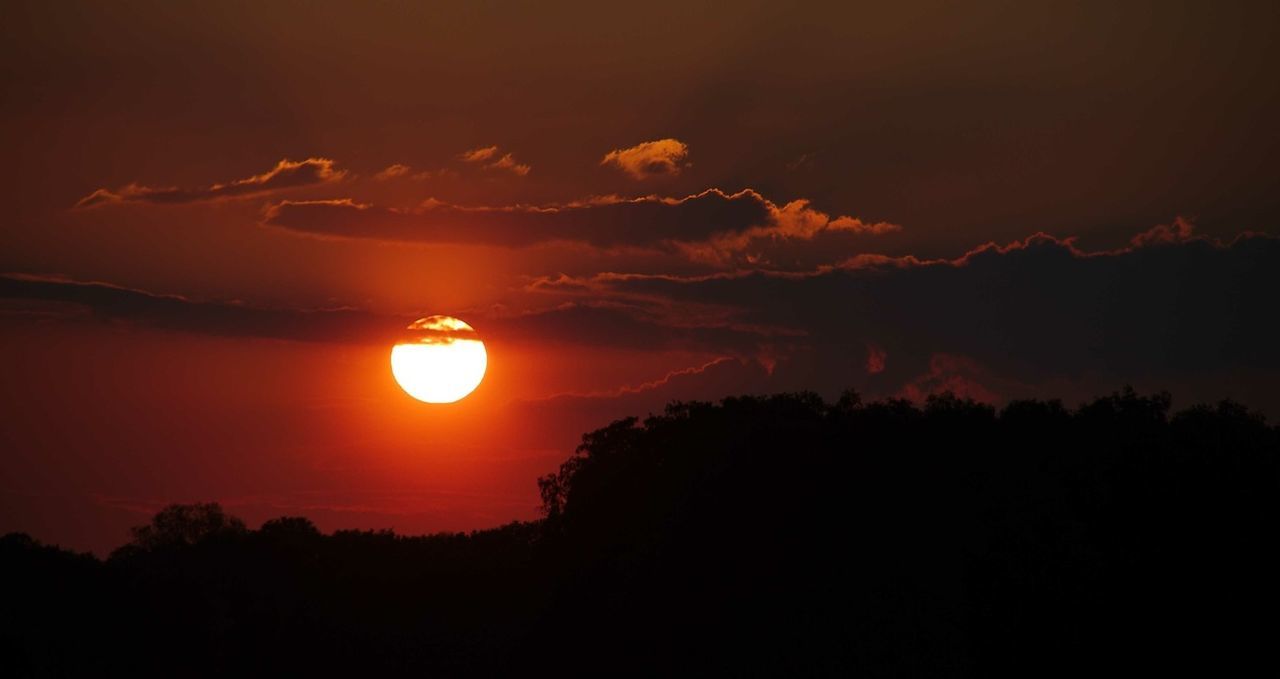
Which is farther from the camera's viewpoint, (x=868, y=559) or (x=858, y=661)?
(x=868, y=559)

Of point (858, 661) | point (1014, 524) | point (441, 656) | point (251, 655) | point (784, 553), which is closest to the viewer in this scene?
point (858, 661)

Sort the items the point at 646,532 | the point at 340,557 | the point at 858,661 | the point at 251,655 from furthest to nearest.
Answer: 1. the point at 340,557
2. the point at 251,655
3. the point at 646,532
4. the point at 858,661

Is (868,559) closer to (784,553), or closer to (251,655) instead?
(784,553)

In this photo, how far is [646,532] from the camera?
82.1 metres

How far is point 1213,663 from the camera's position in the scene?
6681 centimetres

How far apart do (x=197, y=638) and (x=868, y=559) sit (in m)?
52.7

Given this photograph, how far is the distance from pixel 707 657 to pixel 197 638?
157ft

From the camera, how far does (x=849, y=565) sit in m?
74.2

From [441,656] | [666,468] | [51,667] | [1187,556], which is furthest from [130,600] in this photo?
[1187,556]

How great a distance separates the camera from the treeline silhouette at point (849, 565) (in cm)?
6806

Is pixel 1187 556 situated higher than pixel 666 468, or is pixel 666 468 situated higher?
pixel 666 468

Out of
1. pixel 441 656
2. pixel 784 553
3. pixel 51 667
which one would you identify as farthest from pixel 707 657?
pixel 51 667

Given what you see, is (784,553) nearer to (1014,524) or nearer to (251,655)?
(1014,524)

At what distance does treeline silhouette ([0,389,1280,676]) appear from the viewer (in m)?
68.1
